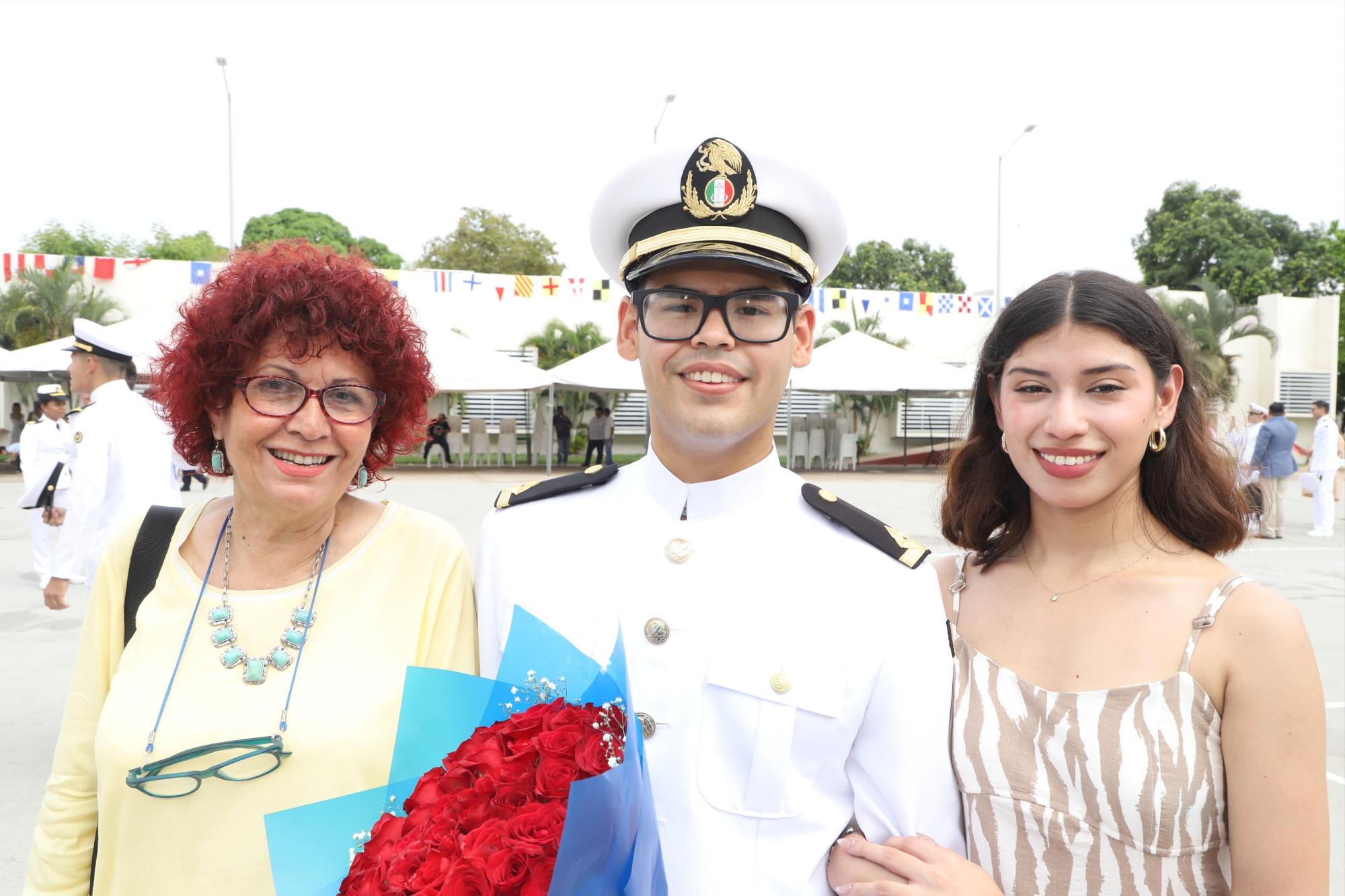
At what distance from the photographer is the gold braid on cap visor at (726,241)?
5.30 ft

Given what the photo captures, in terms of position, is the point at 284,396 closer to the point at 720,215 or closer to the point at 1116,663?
the point at 720,215

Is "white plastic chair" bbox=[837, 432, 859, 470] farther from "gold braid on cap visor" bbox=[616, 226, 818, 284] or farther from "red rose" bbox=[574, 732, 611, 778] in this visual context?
"red rose" bbox=[574, 732, 611, 778]

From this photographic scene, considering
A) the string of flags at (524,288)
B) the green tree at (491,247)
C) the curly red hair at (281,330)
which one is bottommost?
the curly red hair at (281,330)

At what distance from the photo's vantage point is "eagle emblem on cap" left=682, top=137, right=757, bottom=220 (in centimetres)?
167

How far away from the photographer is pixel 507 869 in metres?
0.94

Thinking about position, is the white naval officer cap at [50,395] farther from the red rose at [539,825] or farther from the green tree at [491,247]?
the green tree at [491,247]

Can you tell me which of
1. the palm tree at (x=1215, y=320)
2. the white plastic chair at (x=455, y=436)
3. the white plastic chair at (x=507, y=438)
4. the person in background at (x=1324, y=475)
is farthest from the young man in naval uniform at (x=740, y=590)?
the palm tree at (x=1215, y=320)

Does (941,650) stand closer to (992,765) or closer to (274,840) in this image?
(992,765)

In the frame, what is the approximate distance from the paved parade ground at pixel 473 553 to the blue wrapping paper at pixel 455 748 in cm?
50

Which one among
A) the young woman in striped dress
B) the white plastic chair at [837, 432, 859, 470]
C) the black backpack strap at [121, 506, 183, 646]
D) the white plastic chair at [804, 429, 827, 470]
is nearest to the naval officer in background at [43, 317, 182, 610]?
the black backpack strap at [121, 506, 183, 646]

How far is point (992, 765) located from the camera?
1.66m

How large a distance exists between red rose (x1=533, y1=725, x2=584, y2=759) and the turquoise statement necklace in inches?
32.7

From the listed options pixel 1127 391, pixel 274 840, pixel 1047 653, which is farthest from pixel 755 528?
pixel 274 840

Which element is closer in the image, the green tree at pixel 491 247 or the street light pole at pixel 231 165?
the street light pole at pixel 231 165
